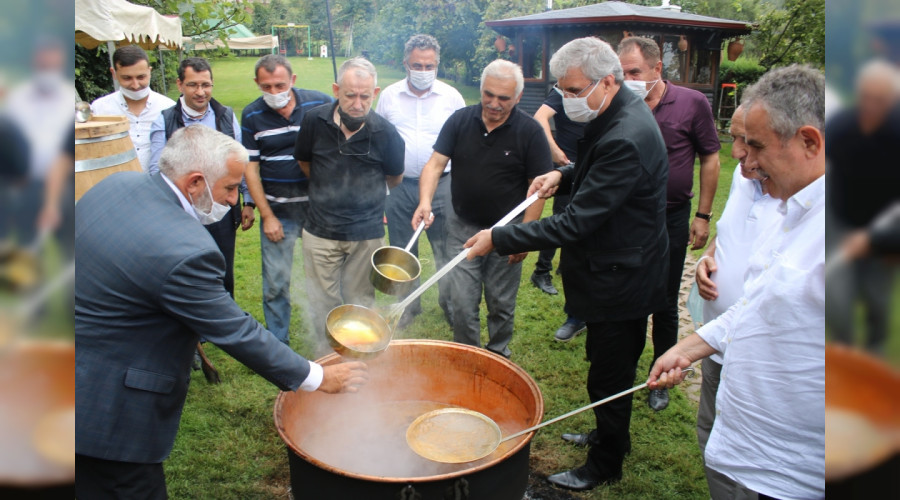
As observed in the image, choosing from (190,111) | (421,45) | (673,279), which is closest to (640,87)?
(673,279)

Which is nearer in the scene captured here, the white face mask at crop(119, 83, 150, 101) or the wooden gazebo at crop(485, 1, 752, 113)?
Result: the white face mask at crop(119, 83, 150, 101)

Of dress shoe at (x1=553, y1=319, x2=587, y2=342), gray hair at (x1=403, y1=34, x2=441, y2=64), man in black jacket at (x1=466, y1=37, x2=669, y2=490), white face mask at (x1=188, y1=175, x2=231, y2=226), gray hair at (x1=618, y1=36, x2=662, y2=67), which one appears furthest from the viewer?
dress shoe at (x1=553, y1=319, x2=587, y2=342)

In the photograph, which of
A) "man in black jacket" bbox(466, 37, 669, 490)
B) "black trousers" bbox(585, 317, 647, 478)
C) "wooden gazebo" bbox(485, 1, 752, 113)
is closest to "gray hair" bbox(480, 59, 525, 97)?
"man in black jacket" bbox(466, 37, 669, 490)

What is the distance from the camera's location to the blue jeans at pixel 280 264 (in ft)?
16.0

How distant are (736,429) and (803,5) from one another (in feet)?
53.1

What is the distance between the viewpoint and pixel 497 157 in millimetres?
4332

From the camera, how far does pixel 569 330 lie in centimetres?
552

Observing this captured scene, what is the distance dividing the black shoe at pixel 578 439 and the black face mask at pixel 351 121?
8.78 feet

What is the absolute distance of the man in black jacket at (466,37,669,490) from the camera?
10.1 ft

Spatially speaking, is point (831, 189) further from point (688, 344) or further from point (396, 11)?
point (396, 11)

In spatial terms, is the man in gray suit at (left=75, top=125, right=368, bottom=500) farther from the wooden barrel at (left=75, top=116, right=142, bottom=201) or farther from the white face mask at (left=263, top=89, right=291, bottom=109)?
the white face mask at (left=263, top=89, right=291, bottom=109)

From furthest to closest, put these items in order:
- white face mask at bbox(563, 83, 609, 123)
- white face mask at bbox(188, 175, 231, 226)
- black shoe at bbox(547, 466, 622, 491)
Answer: black shoe at bbox(547, 466, 622, 491) < white face mask at bbox(563, 83, 609, 123) < white face mask at bbox(188, 175, 231, 226)

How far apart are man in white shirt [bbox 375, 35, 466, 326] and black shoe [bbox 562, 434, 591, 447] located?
190 cm

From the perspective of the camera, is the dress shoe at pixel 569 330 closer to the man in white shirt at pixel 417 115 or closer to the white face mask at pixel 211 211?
the man in white shirt at pixel 417 115
